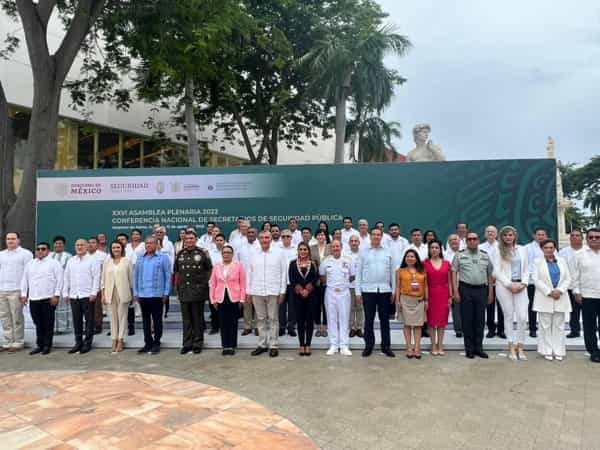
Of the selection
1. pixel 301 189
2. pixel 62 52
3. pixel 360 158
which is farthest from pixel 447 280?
pixel 360 158

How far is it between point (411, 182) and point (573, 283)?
3273mm

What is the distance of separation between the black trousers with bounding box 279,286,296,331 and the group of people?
0.23m

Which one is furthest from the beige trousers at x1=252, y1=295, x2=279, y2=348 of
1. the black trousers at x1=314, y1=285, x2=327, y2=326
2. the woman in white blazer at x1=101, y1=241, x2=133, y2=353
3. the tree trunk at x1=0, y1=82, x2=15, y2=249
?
the tree trunk at x1=0, y1=82, x2=15, y2=249

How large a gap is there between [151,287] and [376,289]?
3110 mm

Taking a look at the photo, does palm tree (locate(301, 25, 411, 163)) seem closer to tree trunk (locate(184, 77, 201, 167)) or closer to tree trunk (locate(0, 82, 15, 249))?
tree trunk (locate(184, 77, 201, 167))

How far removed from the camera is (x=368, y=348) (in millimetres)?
5750

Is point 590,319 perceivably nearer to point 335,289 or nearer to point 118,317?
point 335,289

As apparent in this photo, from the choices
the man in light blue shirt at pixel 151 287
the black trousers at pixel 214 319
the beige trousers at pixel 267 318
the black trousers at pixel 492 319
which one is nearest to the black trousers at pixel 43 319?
the man in light blue shirt at pixel 151 287

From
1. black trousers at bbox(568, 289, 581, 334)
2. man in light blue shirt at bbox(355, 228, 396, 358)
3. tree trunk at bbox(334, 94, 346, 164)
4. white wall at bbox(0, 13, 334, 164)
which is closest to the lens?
man in light blue shirt at bbox(355, 228, 396, 358)

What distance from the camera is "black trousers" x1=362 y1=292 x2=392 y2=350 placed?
5.78 metres

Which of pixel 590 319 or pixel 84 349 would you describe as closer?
pixel 590 319

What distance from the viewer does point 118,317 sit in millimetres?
6188

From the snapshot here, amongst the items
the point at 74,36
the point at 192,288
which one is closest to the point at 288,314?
the point at 192,288

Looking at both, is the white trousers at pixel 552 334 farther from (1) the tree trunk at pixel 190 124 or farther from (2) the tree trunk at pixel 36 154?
(1) the tree trunk at pixel 190 124
